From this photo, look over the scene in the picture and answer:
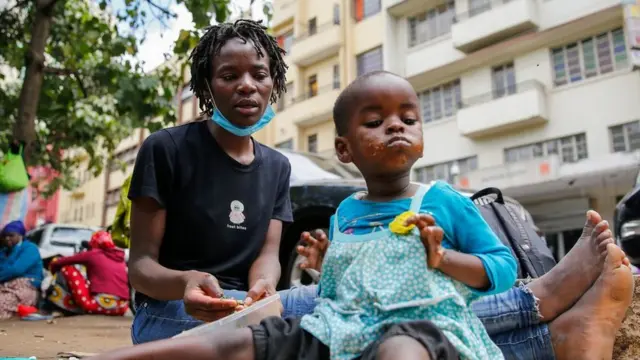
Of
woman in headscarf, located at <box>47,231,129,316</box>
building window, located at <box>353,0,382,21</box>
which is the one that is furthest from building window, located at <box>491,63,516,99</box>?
woman in headscarf, located at <box>47,231,129,316</box>

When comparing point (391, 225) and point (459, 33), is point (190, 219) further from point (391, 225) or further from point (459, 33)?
point (459, 33)

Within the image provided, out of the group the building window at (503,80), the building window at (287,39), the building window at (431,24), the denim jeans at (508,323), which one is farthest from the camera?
the building window at (287,39)

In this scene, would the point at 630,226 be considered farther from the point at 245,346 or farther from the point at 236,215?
the point at 245,346

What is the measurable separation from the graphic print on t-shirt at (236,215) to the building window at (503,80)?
18.7 metres

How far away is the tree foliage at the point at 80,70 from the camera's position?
7.88 m

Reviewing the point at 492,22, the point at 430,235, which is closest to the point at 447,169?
the point at 492,22

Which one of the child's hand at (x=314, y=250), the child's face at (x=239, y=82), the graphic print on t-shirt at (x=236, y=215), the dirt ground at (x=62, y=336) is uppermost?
the child's face at (x=239, y=82)

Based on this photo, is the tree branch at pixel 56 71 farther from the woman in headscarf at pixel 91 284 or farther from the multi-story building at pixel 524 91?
the multi-story building at pixel 524 91

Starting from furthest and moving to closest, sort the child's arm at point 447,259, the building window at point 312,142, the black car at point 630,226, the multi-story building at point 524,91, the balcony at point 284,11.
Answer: the balcony at point 284,11 < the building window at point 312,142 < the multi-story building at point 524,91 < the black car at point 630,226 < the child's arm at point 447,259

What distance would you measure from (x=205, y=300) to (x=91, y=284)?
21.3 ft

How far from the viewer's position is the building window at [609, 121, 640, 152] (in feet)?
55.4

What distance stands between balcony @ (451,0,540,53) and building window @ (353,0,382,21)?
13.5ft

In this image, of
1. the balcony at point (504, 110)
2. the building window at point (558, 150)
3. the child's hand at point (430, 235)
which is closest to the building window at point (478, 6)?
the balcony at point (504, 110)

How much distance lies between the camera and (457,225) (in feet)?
5.82
